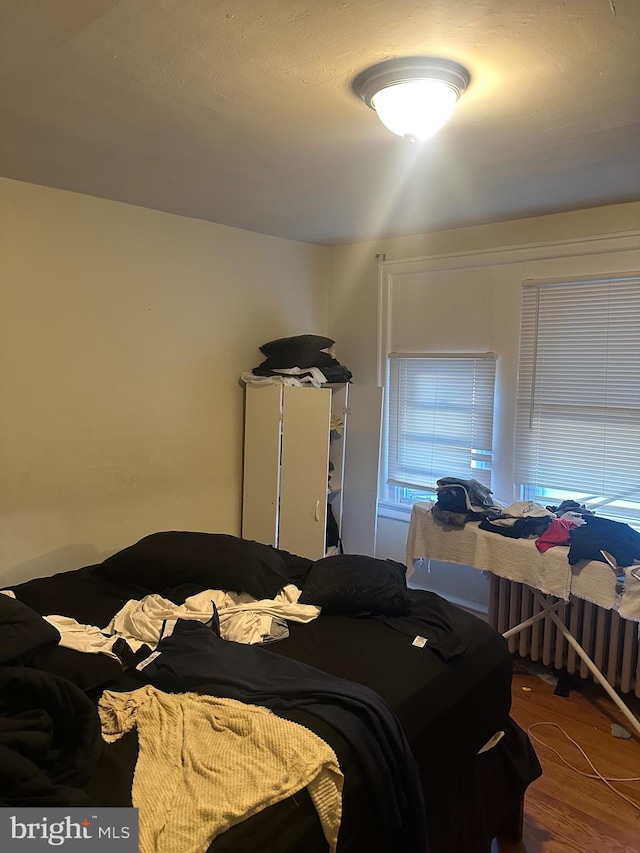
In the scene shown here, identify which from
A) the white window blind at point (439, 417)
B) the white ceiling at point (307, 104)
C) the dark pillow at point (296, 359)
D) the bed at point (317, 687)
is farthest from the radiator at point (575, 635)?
the white ceiling at point (307, 104)

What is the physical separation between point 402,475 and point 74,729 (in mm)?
2906

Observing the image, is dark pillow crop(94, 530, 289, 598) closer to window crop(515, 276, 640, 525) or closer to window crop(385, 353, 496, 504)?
window crop(385, 353, 496, 504)

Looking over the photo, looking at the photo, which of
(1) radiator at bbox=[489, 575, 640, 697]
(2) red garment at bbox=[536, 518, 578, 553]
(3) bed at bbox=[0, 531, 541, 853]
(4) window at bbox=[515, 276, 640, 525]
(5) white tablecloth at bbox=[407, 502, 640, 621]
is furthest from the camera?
(4) window at bbox=[515, 276, 640, 525]

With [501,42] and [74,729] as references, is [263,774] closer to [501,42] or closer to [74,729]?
[74,729]

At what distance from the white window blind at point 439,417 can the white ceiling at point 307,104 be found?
988mm

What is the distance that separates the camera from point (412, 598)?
2.39 meters

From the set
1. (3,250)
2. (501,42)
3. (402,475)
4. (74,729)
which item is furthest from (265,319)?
(74,729)

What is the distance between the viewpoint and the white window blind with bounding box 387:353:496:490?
3666 millimetres

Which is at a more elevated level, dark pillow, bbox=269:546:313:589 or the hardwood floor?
dark pillow, bbox=269:546:313:589

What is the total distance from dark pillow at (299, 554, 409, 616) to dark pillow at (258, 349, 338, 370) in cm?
165

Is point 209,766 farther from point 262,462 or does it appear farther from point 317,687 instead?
point 262,462

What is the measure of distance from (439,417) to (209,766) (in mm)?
2817

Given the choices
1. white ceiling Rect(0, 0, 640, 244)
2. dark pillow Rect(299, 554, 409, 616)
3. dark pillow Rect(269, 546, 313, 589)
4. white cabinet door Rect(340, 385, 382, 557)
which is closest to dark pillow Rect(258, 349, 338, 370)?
white cabinet door Rect(340, 385, 382, 557)

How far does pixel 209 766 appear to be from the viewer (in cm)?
137
